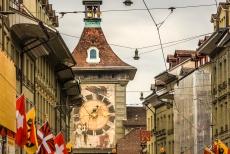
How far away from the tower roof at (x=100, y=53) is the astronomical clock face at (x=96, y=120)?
9.73ft

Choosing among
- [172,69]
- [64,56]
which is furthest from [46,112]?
[172,69]

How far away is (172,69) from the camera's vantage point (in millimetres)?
101500

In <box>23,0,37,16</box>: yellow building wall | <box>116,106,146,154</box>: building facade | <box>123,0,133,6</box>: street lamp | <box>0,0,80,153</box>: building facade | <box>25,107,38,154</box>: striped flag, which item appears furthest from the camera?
<box>116,106,146,154</box>: building facade

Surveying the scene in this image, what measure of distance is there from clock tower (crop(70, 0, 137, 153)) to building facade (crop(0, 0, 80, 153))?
50.7 meters

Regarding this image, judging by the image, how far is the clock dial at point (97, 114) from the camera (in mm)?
138375

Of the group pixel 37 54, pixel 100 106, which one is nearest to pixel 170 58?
pixel 100 106

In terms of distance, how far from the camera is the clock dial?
13838 cm

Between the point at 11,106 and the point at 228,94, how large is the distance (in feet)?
132

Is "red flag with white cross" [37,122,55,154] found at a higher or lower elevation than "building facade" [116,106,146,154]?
lower

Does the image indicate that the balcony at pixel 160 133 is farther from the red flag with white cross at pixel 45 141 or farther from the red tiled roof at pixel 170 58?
the red flag with white cross at pixel 45 141

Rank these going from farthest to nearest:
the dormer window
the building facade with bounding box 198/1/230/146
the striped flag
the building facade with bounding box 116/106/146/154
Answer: the dormer window, the building facade with bounding box 116/106/146/154, the building facade with bounding box 198/1/230/146, the striped flag

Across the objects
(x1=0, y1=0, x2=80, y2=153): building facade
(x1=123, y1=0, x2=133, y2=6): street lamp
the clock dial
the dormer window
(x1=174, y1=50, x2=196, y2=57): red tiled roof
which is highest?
the dormer window

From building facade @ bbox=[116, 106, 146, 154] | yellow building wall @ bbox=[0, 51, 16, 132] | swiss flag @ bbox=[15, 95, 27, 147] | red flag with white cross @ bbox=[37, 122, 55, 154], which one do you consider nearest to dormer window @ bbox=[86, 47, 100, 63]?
building facade @ bbox=[116, 106, 146, 154]

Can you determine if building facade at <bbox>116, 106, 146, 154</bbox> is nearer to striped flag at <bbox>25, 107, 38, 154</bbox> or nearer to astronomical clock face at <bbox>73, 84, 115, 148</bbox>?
astronomical clock face at <bbox>73, 84, 115, 148</bbox>
